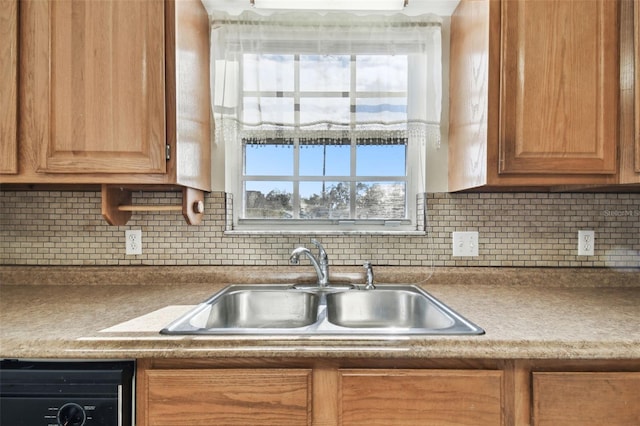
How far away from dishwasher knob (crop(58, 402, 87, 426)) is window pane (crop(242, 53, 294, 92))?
4.36 feet

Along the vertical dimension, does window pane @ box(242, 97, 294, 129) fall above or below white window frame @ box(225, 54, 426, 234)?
above

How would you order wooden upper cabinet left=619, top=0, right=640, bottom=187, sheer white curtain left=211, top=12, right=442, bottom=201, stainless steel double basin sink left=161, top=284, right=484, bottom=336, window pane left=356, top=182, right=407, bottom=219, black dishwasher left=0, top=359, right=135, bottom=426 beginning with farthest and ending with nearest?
→ window pane left=356, top=182, right=407, bottom=219, sheer white curtain left=211, top=12, right=442, bottom=201, stainless steel double basin sink left=161, top=284, right=484, bottom=336, wooden upper cabinet left=619, top=0, right=640, bottom=187, black dishwasher left=0, top=359, right=135, bottom=426

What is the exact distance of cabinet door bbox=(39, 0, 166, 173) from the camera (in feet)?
4.12

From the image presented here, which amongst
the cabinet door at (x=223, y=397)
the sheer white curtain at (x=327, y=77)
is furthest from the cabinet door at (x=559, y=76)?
the cabinet door at (x=223, y=397)

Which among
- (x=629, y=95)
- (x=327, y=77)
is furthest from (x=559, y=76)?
(x=327, y=77)

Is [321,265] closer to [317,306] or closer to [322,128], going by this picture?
[317,306]

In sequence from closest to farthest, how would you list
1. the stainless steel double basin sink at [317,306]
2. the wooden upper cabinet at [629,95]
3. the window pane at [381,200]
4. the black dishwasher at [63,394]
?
the black dishwasher at [63,394] < the wooden upper cabinet at [629,95] < the stainless steel double basin sink at [317,306] < the window pane at [381,200]

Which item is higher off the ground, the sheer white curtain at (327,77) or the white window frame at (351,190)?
the sheer white curtain at (327,77)

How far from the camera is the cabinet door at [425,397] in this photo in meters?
0.95

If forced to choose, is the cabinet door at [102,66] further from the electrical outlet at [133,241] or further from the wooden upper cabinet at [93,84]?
the electrical outlet at [133,241]

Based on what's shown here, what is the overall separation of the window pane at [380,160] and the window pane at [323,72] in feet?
1.07

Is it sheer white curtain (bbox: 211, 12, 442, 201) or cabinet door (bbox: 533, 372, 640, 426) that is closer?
cabinet door (bbox: 533, 372, 640, 426)

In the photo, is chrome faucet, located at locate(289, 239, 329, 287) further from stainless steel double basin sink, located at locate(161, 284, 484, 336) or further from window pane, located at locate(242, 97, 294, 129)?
window pane, located at locate(242, 97, 294, 129)

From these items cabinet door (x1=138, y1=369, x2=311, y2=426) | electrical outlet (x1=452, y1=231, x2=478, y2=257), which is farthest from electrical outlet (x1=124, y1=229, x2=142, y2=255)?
electrical outlet (x1=452, y1=231, x2=478, y2=257)
